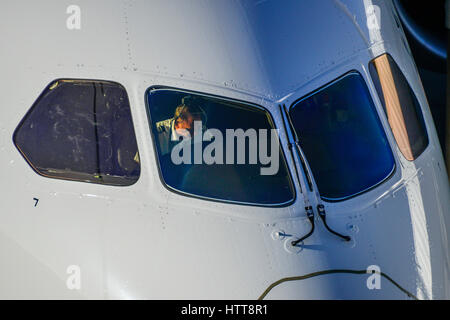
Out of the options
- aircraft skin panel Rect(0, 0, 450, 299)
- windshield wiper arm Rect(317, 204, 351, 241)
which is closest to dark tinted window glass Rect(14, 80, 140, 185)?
aircraft skin panel Rect(0, 0, 450, 299)

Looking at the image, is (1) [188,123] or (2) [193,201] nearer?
(2) [193,201]

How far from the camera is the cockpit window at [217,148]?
390 centimetres

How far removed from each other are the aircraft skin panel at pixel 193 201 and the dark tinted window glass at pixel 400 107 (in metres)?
0.09

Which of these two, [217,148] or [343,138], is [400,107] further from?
[217,148]

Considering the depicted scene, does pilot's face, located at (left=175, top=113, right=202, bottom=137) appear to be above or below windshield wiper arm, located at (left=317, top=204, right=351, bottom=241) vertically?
above

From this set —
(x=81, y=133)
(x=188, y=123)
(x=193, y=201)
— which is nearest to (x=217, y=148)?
(x=188, y=123)

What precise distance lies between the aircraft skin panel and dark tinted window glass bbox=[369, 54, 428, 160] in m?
0.09

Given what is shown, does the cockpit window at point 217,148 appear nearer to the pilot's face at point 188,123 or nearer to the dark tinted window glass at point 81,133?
the pilot's face at point 188,123

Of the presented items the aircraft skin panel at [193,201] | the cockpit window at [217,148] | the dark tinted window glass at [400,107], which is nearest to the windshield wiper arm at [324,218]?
the aircraft skin panel at [193,201]

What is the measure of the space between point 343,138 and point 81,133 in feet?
6.44

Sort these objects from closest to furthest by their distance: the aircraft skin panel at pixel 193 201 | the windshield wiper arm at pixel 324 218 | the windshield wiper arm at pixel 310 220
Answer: the aircraft skin panel at pixel 193 201 → the windshield wiper arm at pixel 310 220 → the windshield wiper arm at pixel 324 218

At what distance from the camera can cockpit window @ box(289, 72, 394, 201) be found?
4.10 meters

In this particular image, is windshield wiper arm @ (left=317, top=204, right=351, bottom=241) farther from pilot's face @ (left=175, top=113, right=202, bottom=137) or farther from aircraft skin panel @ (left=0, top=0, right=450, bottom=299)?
pilot's face @ (left=175, top=113, right=202, bottom=137)

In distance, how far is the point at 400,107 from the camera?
463cm
